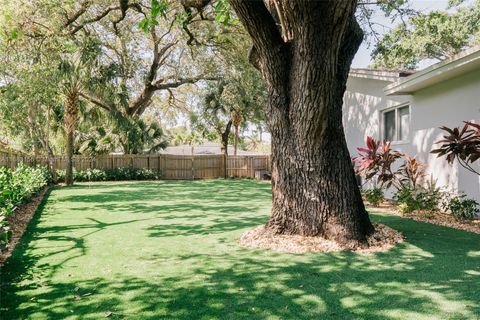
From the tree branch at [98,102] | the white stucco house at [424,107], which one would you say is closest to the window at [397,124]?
the white stucco house at [424,107]

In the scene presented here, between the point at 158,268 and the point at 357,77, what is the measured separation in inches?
426

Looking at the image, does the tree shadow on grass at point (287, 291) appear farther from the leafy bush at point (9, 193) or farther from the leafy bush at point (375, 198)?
the leafy bush at point (375, 198)

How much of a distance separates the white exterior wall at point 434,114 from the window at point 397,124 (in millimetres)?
213

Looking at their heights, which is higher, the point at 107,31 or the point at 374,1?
the point at 107,31

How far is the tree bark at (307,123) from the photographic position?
5082 mm

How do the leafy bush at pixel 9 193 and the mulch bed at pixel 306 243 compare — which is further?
the mulch bed at pixel 306 243

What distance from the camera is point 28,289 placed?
388cm

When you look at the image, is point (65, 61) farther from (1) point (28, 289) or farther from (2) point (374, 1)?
(1) point (28, 289)

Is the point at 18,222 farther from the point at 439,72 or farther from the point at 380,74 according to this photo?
the point at 380,74

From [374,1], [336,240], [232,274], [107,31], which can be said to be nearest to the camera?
[232,274]

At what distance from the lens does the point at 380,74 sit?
1092 cm

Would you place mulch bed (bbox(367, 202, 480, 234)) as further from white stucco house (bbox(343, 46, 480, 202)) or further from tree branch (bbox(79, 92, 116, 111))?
tree branch (bbox(79, 92, 116, 111))

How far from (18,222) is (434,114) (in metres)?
9.52

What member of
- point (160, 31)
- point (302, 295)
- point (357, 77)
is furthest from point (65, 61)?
point (302, 295)
